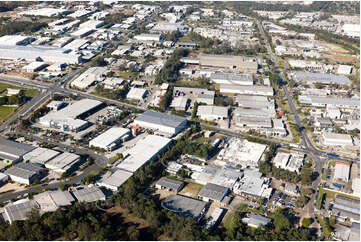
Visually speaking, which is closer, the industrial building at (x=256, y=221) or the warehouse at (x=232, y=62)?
the industrial building at (x=256, y=221)

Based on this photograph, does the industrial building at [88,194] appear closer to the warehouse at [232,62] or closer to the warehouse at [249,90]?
the warehouse at [249,90]

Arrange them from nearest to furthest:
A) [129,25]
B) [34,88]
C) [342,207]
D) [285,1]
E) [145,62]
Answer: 1. [342,207]
2. [34,88]
3. [145,62]
4. [129,25]
5. [285,1]

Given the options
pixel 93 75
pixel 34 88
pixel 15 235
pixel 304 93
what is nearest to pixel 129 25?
pixel 93 75

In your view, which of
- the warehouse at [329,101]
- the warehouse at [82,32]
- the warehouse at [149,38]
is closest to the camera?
the warehouse at [329,101]

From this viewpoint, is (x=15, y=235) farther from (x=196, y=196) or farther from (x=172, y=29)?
(x=172, y=29)

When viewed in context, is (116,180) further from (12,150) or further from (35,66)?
(35,66)

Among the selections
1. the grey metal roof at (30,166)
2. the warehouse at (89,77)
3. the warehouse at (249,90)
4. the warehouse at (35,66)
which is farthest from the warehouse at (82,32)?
the grey metal roof at (30,166)

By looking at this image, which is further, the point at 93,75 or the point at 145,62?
the point at 145,62

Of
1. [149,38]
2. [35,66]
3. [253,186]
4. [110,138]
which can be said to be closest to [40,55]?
[35,66]
